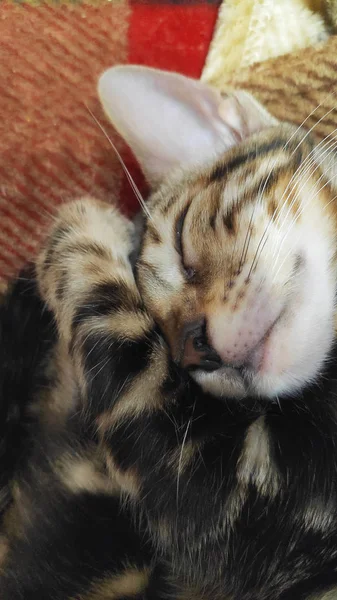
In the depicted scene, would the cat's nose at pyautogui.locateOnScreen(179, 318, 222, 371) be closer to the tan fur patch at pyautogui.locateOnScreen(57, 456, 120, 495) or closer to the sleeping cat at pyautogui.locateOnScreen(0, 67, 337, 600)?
the sleeping cat at pyautogui.locateOnScreen(0, 67, 337, 600)

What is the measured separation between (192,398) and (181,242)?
234 millimetres

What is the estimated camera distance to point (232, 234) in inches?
33.7

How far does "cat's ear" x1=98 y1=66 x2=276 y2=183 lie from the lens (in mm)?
1024

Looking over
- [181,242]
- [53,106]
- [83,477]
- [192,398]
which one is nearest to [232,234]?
[181,242]

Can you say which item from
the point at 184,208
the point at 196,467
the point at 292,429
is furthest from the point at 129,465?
the point at 184,208

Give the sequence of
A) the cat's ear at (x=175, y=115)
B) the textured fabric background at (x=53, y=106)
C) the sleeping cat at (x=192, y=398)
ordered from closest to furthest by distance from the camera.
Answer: the sleeping cat at (x=192, y=398)
the cat's ear at (x=175, y=115)
the textured fabric background at (x=53, y=106)

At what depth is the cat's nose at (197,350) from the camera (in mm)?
785


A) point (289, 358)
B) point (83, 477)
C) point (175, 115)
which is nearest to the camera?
point (289, 358)

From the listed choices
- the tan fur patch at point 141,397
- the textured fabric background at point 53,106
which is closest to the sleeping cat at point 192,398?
the tan fur patch at point 141,397

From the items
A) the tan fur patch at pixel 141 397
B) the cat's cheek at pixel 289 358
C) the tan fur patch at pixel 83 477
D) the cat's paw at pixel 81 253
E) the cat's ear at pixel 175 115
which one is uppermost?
the cat's ear at pixel 175 115

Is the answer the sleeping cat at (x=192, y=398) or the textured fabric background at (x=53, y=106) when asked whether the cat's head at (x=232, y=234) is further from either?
the textured fabric background at (x=53, y=106)

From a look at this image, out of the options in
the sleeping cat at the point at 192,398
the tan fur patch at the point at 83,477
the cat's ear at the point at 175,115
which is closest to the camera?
the sleeping cat at the point at 192,398

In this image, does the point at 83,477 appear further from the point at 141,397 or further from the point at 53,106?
the point at 53,106

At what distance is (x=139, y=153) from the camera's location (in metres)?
1.12
